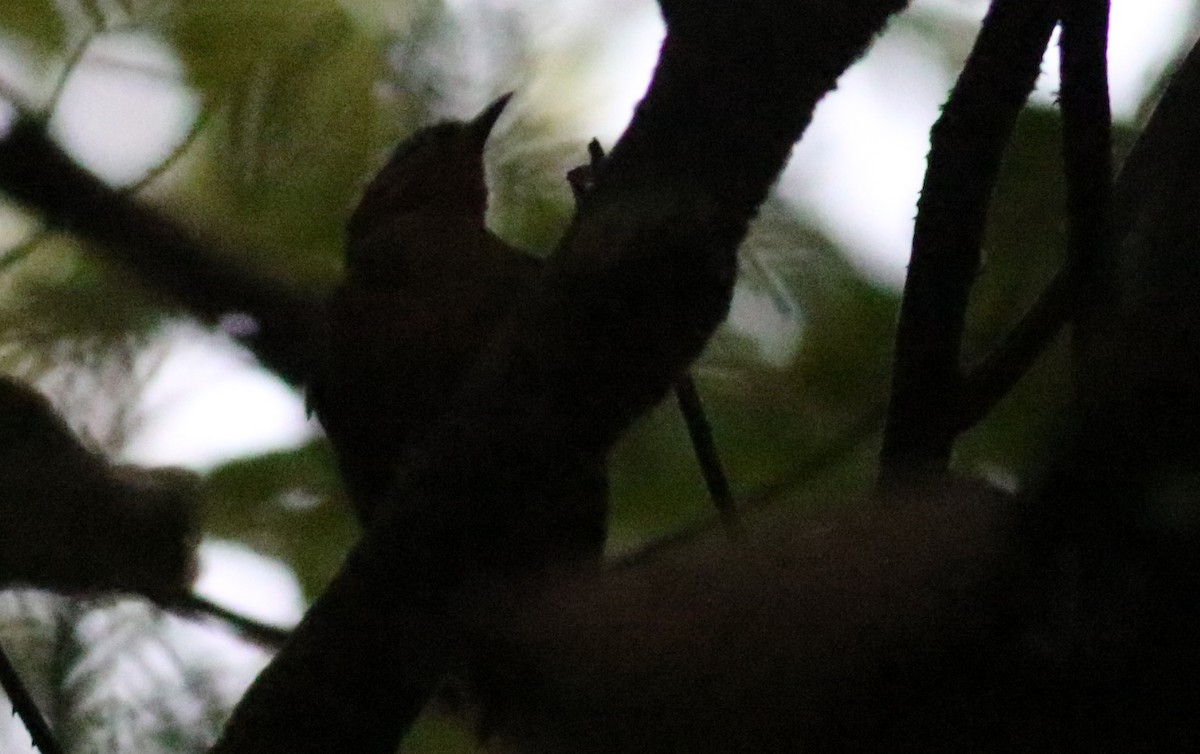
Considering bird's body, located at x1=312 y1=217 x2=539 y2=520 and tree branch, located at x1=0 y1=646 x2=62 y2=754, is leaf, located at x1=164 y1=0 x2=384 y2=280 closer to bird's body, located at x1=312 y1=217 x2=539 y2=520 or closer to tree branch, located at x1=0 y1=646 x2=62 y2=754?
bird's body, located at x1=312 y1=217 x2=539 y2=520

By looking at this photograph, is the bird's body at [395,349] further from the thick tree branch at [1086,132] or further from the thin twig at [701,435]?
the thick tree branch at [1086,132]

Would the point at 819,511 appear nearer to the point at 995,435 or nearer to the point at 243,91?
the point at 995,435

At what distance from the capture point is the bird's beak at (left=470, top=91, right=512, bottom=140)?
1385 mm

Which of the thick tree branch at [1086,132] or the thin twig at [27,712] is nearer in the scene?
the thick tree branch at [1086,132]

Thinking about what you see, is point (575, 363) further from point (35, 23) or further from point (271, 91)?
point (35, 23)

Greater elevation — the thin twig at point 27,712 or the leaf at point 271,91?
the leaf at point 271,91

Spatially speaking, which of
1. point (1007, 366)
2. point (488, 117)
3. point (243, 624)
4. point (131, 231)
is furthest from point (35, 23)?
point (1007, 366)

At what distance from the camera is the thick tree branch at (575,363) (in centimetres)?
83

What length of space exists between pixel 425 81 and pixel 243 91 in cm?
14

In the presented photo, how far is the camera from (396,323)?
1480mm

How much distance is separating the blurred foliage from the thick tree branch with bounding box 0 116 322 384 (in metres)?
0.03

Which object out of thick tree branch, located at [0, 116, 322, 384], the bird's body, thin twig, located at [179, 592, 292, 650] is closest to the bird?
the bird's body

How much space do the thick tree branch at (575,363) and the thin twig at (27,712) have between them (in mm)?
156

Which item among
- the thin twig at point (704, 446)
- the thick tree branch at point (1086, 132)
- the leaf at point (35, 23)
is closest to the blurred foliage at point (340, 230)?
the leaf at point (35, 23)
